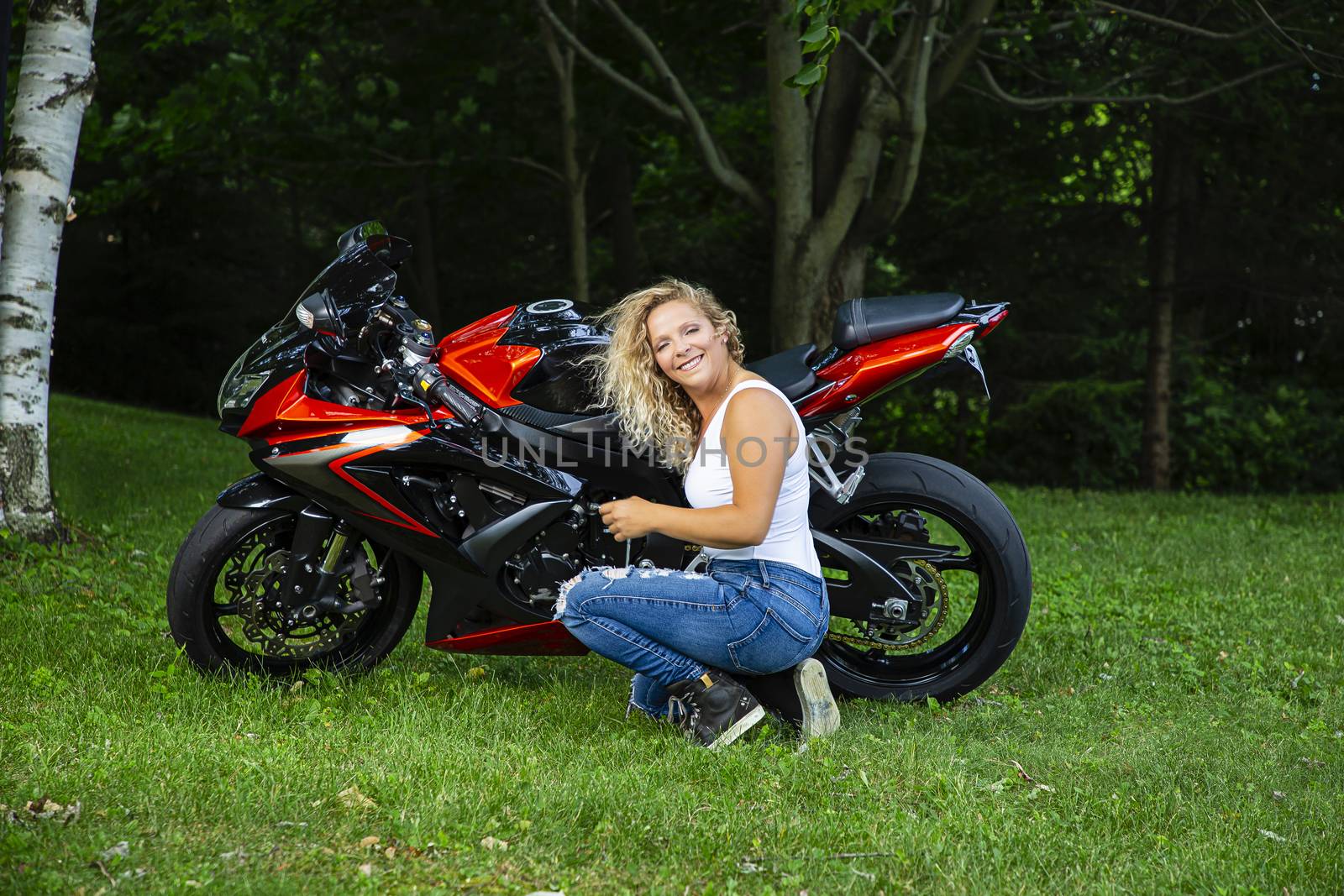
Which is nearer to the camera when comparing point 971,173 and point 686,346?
point 686,346

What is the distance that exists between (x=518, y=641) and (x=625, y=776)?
2.55 feet

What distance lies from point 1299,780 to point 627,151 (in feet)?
42.2

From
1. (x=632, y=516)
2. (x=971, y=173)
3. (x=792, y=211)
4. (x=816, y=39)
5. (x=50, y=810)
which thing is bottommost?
(x=50, y=810)

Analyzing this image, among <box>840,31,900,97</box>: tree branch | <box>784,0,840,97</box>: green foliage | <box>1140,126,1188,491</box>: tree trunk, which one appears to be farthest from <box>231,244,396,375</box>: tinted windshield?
<box>1140,126,1188,491</box>: tree trunk

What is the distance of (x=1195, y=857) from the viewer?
2.80m

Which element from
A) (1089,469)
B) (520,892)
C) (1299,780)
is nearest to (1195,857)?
(1299,780)

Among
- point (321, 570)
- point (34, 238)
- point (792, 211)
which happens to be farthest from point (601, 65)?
point (321, 570)

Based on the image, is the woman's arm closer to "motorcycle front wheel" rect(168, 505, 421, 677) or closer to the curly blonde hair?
the curly blonde hair

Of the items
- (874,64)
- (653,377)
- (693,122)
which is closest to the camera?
(653,377)

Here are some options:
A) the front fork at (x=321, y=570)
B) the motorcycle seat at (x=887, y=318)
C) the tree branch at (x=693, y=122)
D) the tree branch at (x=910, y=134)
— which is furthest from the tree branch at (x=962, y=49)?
the front fork at (x=321, y=570)

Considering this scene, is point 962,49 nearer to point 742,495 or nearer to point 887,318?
point 887,318

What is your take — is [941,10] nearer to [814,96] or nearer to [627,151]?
[814,96]

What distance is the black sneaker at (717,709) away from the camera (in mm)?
3455

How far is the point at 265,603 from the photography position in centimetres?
386
